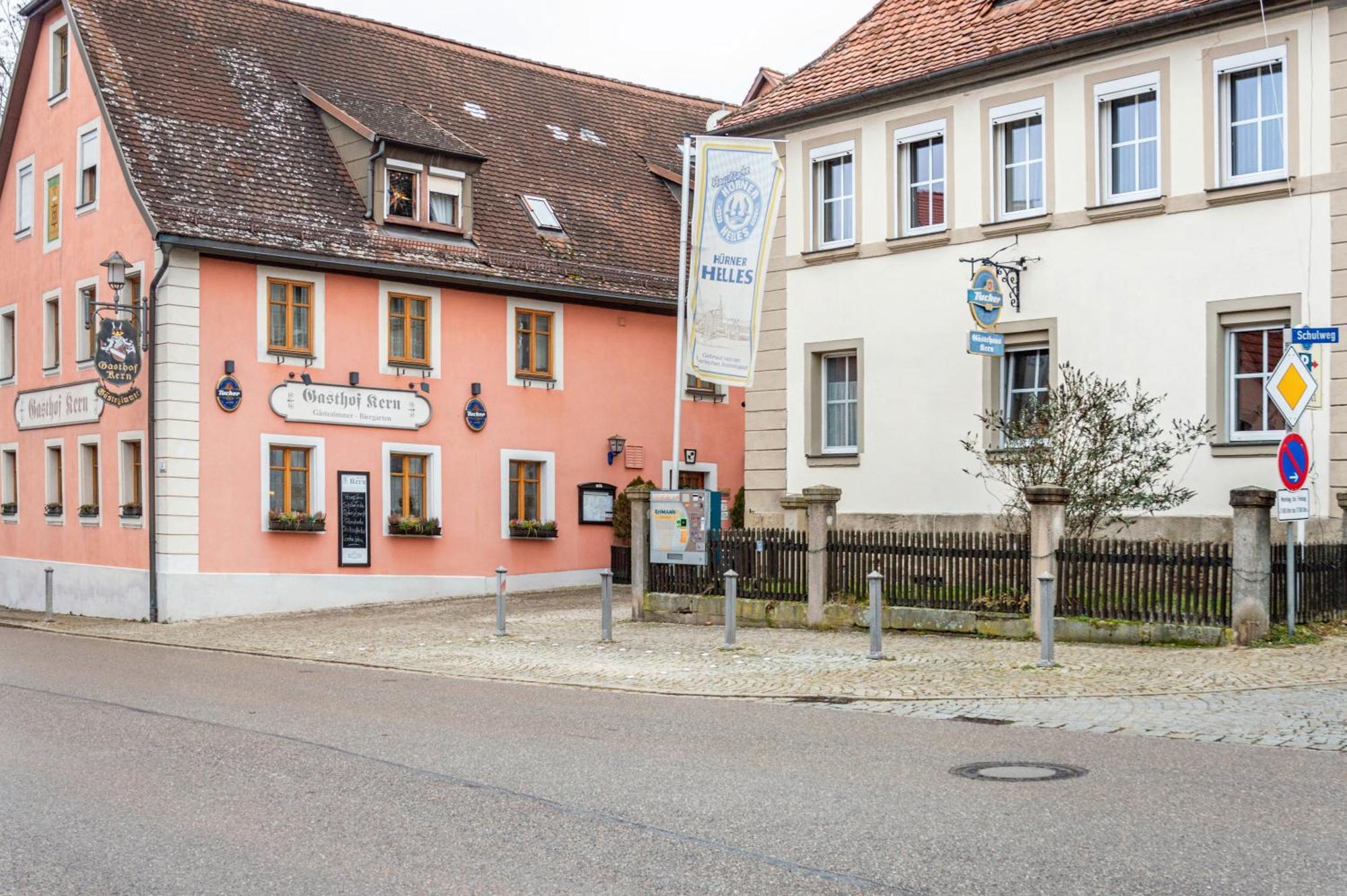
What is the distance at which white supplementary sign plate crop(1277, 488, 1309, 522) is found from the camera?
14.8 metres

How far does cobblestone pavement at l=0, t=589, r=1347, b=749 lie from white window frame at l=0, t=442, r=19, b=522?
33.7ft

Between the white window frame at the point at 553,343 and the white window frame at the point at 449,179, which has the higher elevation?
the white window frame at the point at 449,179

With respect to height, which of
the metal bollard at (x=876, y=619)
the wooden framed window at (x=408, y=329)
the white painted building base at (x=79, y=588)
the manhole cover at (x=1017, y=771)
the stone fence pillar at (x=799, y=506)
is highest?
the wooden framed window at (x=408, y=329)

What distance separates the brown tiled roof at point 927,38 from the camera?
20.7m

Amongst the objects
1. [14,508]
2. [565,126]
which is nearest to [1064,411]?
[565,126]

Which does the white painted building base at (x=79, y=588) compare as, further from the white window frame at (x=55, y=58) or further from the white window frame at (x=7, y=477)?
the white window frame at (x=55, y=58)

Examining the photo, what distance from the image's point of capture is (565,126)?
1384 inches

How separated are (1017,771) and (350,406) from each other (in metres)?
19.6

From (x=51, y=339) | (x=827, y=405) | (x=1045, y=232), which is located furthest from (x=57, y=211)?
(x=1045, y=232)

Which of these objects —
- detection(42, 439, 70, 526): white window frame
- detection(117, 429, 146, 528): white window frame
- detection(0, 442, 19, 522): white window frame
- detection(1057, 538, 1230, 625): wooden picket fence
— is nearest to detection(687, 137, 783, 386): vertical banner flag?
detection(1057, 538, 1230, 625): wooden picket fence

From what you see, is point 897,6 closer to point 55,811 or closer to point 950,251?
point 950,251

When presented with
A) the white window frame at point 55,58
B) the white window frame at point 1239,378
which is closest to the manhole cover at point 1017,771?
the white window frame at point 1239,378

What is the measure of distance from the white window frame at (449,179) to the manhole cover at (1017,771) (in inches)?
824

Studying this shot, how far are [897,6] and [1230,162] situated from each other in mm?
7589
